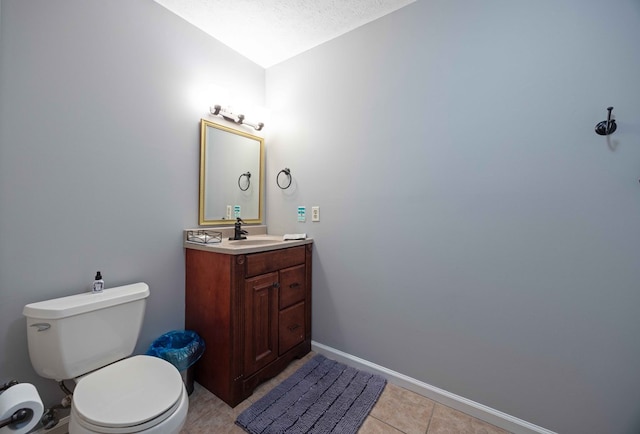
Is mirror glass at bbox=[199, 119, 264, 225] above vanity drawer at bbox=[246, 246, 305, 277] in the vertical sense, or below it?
above

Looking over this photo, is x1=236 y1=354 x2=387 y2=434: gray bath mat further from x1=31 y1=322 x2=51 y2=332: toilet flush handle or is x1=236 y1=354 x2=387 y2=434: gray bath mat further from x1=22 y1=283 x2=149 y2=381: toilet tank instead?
x1=31 y1=322 x2=51 y2=332: toilet flush handle

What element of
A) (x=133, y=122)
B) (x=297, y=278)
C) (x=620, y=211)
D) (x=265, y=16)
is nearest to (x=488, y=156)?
(x=620, y=211)

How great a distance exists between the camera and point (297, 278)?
1.90m

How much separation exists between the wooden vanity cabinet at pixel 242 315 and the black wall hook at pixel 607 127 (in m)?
1.72

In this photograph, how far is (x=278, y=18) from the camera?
1.74 metres

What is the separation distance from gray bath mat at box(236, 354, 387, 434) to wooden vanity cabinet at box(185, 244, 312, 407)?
0.50 feet

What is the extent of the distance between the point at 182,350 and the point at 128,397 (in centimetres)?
49

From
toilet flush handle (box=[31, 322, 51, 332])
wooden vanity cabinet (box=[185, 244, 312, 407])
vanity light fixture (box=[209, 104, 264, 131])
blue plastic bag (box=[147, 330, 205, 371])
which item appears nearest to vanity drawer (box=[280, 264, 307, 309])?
wooden vanity cabinet (box=[185, 244, 312, 407])

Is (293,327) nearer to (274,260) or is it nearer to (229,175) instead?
(274,260)

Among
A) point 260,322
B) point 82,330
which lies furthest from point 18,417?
point 260,322

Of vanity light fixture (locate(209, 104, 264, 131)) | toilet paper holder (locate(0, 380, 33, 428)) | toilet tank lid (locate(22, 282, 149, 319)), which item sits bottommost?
toilet paper holder (locate(0, 380, 33, 428))

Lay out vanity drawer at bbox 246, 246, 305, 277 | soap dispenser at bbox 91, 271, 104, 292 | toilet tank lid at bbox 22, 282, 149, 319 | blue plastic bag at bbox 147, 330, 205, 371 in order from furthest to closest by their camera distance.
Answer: vanity drawer at bbox 246, 246, 305, 277
blue plastic bag at bbox 147, 330, 205, 371
soap dispenser at bbox 91, 271, 104, 292
toilet tank lid at bbox 22, 282, 149, 319

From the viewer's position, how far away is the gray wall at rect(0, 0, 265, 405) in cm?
116

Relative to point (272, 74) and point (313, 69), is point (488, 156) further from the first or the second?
point (272, 74)
